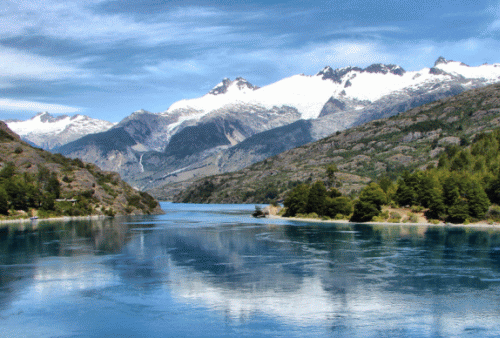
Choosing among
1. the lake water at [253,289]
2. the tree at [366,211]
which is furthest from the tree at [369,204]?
the lake water at [253,289]

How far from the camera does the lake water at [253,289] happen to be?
Result: 48781mm

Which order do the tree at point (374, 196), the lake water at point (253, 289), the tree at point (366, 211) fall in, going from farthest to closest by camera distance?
the tree at point (374, 196)
the tree at point (366, 211)
the lake water at point (253, 289)

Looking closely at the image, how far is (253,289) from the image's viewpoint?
65062mm

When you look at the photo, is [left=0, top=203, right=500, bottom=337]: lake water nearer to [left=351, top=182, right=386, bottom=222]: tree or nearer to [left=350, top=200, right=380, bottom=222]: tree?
[left=350, top=200, right=380, bottom=222]: tree

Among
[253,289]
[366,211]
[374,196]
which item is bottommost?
[253,289]

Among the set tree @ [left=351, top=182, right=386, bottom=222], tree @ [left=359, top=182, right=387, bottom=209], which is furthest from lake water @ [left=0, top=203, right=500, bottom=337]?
tree @ [left=359, top=182, right=387, bottom=209]

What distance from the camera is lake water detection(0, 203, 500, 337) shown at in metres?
48.8

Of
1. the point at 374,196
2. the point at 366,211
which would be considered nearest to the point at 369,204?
the point at 366,211

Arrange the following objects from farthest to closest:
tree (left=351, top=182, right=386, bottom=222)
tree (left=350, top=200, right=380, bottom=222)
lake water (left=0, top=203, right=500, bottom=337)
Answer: tree (left=351, top=182, right=386, bottom=222) → tree (left=350, top=200, right=380, bottom=222) → lake water (left=0, top=203, right=500, bottom=337)

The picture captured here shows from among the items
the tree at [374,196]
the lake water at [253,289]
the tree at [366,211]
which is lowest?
the lake water at [253,289]

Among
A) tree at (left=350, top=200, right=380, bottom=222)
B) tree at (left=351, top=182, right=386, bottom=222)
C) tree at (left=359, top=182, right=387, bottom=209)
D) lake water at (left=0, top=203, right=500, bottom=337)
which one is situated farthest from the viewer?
tree at (left=359, top=182, right=387, bottom=209)

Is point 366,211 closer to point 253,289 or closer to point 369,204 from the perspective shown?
point 369,204

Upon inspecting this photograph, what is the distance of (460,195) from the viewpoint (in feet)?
575

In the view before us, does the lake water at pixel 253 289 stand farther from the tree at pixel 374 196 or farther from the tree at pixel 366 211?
the tree at pixel 374 196
